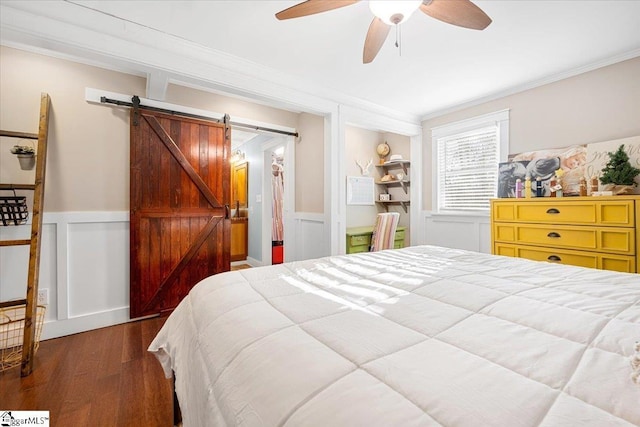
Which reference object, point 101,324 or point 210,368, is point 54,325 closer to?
point 101,324

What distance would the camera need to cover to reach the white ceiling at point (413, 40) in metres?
1.93

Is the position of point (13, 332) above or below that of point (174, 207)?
below

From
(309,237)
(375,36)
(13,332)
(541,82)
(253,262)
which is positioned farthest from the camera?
(253,262)

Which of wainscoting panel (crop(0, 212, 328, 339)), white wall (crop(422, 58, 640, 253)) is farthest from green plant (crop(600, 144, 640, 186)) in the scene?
wainscoting panel (crop(0, 212, 328, 339))

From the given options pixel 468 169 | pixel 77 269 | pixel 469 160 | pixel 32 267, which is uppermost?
pixel 469 160

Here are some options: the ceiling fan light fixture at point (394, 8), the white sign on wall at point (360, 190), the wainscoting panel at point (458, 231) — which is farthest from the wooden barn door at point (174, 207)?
the wainscoting panel at point (458, 231)

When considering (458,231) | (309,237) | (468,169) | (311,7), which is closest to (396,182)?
(468,169)

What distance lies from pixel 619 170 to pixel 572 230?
633mm

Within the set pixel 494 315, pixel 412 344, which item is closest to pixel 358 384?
pixel 412 344

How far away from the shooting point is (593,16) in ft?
6.60

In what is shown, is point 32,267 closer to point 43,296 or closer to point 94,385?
point 43,296

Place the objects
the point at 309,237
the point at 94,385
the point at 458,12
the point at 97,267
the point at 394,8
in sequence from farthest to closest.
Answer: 1. the point at 309,237
2. the point at 97,267
3. the point at 94,385
4. the point at 458,12
5. the point at 394,8

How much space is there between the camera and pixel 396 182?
185 inches

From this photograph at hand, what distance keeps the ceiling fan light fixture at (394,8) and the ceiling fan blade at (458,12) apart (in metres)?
0.16
